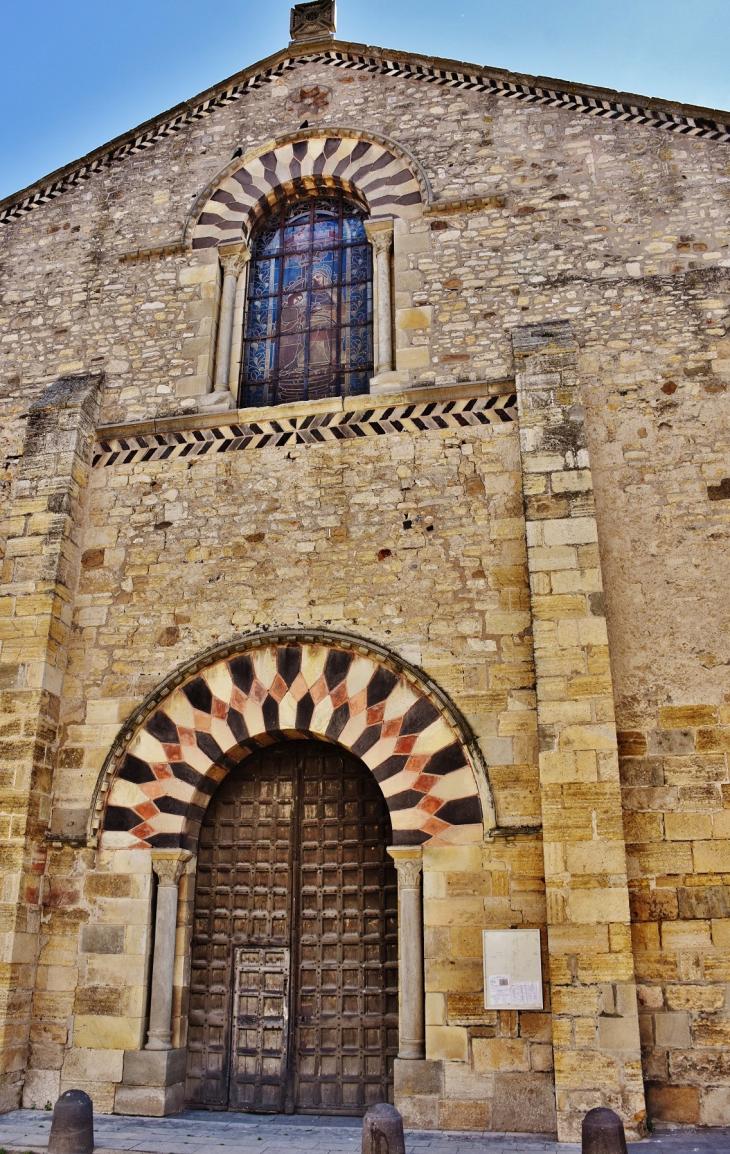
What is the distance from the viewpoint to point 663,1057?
584 cm

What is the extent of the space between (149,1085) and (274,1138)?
104cm

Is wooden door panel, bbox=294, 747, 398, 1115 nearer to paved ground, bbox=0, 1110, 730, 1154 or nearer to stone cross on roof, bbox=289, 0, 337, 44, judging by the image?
paved ground, bbox=0, 1110, 730, 1154

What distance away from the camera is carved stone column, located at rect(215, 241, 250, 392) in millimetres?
8312

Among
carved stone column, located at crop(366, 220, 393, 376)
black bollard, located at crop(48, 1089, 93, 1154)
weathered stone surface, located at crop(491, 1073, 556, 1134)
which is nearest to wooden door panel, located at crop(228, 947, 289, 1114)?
weathered stone surface, located at crop(491, 1073, 556, 1134)

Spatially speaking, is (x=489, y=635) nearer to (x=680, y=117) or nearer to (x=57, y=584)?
(x=57, y=584)

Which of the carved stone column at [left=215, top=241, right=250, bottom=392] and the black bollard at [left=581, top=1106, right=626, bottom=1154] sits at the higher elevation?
the carved stone column at [left=215, top=241, right=250, bottom=392]

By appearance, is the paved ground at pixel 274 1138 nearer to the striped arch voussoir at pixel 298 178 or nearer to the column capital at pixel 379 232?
the column capital at pixel 379 232

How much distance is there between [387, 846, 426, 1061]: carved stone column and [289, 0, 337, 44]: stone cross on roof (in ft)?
26.0

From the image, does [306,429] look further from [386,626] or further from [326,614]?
[386,626]

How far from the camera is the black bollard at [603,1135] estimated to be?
439 cm

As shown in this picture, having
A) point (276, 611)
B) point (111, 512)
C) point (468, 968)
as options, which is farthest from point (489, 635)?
point (111, 512)

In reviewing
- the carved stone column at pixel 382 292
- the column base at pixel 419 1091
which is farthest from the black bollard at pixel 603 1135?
the carved stone column at pixel 382 292

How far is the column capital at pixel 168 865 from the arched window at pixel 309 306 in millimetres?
3814

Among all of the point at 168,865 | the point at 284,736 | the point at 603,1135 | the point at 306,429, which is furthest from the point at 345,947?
the point at 306,429
